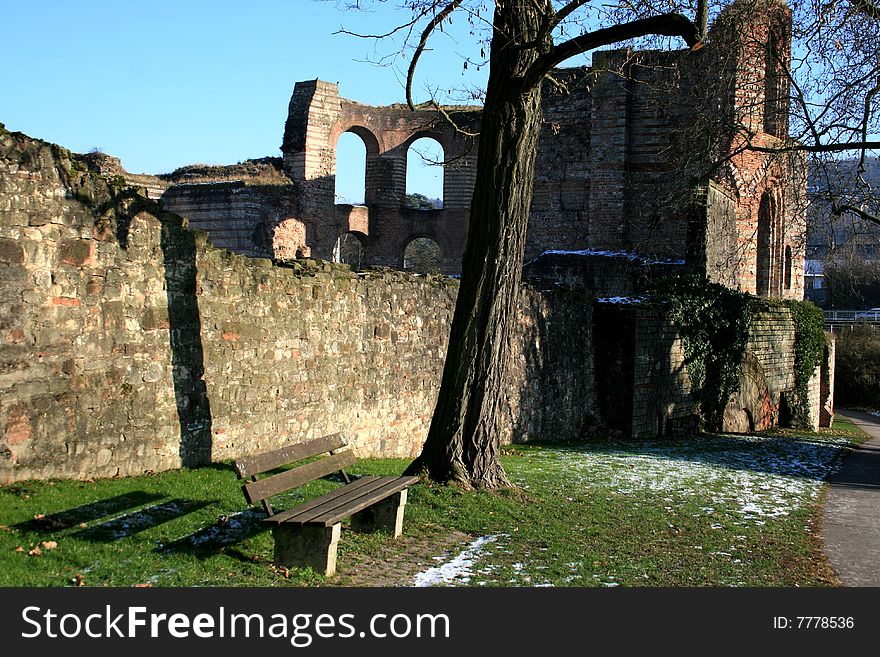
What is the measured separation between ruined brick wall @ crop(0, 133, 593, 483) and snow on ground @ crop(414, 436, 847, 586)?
Answer: 2.35m

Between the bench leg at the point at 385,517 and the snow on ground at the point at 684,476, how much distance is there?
57 cm

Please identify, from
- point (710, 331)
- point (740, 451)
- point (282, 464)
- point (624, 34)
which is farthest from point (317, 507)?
point (710, 331)

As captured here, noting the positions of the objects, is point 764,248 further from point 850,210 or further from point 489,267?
point 489,267

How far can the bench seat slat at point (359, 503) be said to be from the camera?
521 centimetres

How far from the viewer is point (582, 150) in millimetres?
24812

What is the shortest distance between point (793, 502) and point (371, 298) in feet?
17.7

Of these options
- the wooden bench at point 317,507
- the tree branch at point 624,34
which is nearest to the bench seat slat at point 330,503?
the wooden bench at point 317,507

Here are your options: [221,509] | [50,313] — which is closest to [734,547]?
[221,509]

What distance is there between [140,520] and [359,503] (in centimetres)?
160

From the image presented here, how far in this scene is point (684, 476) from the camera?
11055mm

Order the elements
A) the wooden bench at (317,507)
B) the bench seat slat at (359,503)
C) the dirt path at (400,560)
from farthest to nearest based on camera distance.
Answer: the dirt path at (400,560)
the wooden bench at (317,507)
the bench seat slat at (359,503)

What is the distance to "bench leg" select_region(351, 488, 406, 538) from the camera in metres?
6.57

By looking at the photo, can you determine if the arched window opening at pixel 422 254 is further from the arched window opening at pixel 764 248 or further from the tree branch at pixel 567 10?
the tree branch at pixel 567 10

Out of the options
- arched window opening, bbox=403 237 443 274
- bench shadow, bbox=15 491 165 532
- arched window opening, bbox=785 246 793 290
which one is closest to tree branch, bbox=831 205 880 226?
arched window opening, bbox=785 246 793 290
